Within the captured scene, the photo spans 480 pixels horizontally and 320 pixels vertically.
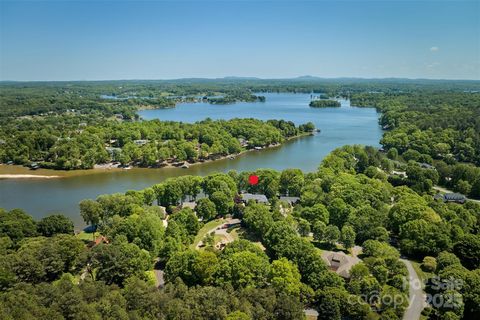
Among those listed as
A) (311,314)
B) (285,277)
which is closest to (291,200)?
(285,277)

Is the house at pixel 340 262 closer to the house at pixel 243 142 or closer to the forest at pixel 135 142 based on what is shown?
the forest at pixel 135 142

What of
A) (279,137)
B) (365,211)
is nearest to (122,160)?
(279,137)

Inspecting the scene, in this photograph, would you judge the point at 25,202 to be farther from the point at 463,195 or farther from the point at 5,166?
the point at 463,195

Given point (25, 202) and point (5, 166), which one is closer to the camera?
point (25, 202)

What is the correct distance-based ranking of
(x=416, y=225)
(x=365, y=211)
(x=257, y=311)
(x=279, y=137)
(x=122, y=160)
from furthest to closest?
(x=279, y=137), (x=122, y=160), (x=365, y=211), (x=416, y=225), (x=257, y=311)

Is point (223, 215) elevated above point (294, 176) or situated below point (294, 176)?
below

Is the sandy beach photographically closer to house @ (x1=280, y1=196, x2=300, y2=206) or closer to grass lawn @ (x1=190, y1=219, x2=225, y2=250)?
grass lawn @ (x1=190, y1=219, x2=225, y2=250)
